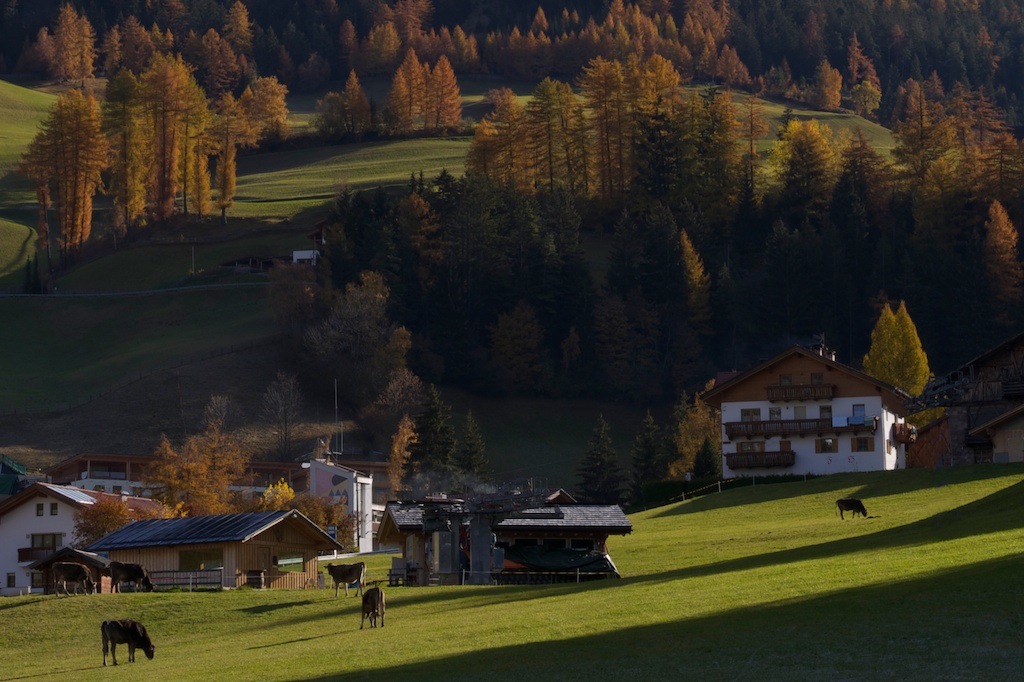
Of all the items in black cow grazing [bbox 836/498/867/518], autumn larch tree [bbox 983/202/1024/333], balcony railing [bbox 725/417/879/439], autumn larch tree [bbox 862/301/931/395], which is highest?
autumn larch tree [bbox 983/202/1024/333]

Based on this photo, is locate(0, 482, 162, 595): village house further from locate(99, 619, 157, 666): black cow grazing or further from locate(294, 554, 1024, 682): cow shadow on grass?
locate(294, 554, 1024, 682): cow shadow on grass

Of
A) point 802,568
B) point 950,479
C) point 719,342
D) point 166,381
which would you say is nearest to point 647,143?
point 719,342

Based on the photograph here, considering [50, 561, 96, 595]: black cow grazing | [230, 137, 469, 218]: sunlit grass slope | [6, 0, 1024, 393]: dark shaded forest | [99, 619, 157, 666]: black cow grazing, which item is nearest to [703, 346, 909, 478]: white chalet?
[6, 0, 1024, 393]: dark shaded forest

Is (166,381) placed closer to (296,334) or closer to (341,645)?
(296,334)

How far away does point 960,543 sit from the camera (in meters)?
43.9

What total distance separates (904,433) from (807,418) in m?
6.32

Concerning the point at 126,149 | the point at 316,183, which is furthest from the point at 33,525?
the point at 316,183

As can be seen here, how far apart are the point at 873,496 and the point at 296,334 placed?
6569 cm

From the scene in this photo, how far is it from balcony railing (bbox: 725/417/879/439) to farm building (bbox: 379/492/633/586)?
40.7 m

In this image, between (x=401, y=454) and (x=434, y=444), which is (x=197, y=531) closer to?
(x=401, y=454)

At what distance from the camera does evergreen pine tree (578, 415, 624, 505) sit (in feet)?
366

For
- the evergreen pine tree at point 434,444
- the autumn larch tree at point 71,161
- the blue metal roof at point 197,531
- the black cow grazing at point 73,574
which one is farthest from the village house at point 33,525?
the autumn larch tree at point 71,161

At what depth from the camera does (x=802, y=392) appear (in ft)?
336

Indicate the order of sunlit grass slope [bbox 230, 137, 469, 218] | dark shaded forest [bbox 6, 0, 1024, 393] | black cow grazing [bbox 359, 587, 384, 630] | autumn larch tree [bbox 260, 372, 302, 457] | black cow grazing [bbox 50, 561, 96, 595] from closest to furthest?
1. black cow grazing [bbox 359, 587, 384, 630]
2. black cow grazing [bbox 50, 561, 96, 595]
3. autumn larch tree [bbox 260, 372, 302, 457]
4. dark shaded forest [bbox 6, 0, 1024, 393]
5. sunlit grass slope [bbox 230, 137, 469, 218]
